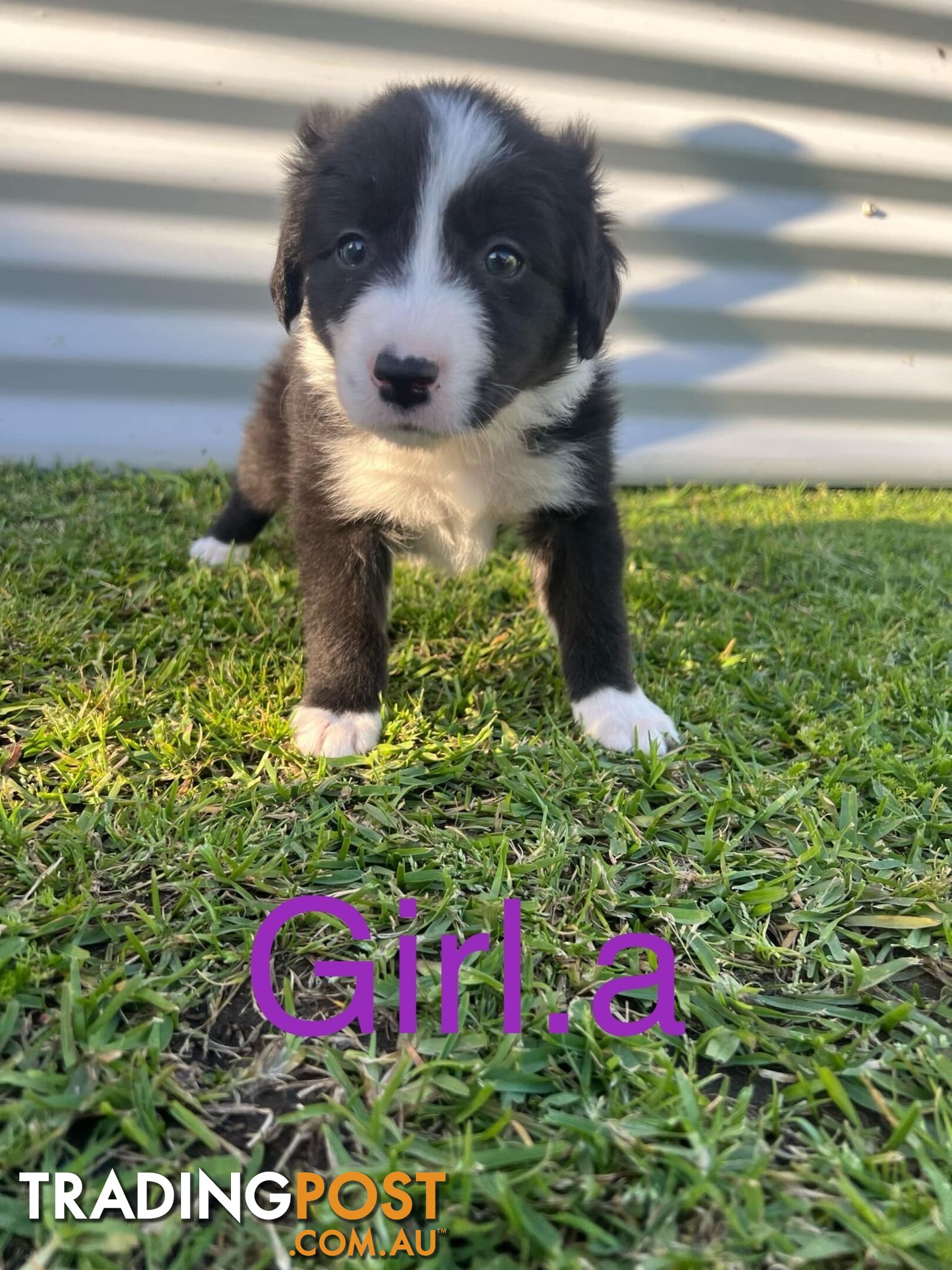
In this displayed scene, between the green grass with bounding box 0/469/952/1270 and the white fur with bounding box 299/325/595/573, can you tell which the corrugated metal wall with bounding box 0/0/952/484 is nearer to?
the green grass with bounding box 0/469/952/1270

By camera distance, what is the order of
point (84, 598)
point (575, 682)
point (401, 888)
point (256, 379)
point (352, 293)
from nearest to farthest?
point (401, 888) < point (352, 293) < point (575, 682) < point (84, 598) < point (256, 379)

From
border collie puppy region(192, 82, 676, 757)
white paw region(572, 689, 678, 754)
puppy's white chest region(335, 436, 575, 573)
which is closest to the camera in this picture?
border collie puppy region(192, 82, 676, 757)

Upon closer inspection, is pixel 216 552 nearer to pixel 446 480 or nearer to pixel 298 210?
pixel 446 480

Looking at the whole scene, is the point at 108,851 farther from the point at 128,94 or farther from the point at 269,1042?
the point at 128,94

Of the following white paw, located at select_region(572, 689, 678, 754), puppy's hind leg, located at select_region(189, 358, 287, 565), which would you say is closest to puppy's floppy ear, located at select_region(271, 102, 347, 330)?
puppy's hind leg, located at select_region(189, 358, 287, 565)

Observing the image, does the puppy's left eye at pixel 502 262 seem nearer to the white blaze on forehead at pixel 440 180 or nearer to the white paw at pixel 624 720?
the white blaze on forehead at pixel 440 180

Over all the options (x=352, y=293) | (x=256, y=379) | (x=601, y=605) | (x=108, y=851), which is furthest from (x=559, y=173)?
(x=256, y=379)

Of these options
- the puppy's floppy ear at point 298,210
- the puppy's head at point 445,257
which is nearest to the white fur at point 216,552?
the puppy's floppy ear at point 298,210
